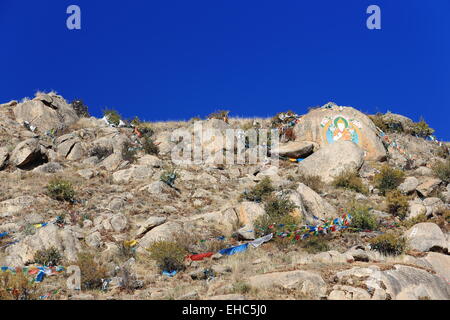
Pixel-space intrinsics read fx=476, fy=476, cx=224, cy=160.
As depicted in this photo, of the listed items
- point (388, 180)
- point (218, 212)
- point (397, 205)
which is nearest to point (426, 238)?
point (397, 205)

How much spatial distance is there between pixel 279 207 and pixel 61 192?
31.1 feet

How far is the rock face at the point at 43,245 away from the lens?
1514 centimetres

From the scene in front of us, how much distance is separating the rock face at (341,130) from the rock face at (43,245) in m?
18.3

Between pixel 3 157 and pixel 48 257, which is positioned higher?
pixel 3 157

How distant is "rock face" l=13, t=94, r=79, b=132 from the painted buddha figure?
1820cm

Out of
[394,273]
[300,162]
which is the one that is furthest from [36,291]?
[300,162]

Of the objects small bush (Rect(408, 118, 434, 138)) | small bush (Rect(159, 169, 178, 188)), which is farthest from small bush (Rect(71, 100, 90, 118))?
small bush (Rect(408, 118, 434, 138))

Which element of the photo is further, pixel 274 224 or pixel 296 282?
pixel 274 224

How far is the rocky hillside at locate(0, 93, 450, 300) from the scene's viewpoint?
12.3 m

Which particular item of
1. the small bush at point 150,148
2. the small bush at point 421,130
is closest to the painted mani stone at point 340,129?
the small bush at point 421,130

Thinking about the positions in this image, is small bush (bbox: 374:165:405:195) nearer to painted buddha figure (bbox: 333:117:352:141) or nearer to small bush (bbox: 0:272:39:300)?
painted buddha figure (bbox: 333:117:352:141)

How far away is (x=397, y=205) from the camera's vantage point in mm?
21484

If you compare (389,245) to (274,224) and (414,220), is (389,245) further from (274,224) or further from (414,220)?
(414,220)
